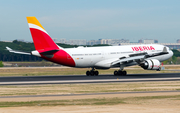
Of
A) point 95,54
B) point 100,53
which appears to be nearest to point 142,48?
point 100,53

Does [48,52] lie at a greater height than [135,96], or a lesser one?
greater

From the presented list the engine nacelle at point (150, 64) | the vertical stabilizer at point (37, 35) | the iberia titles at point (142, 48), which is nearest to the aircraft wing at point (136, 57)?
the iberia titles at point (142, 48)

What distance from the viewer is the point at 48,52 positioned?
5641cm

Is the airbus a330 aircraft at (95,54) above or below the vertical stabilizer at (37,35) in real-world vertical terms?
below

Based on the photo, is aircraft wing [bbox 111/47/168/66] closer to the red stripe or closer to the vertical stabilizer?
the red stripe

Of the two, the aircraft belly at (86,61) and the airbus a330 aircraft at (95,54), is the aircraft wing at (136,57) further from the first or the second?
the aircraft belly at (86,61)

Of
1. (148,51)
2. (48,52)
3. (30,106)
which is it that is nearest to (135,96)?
(30,106)

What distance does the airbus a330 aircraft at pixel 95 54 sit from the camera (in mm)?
56906

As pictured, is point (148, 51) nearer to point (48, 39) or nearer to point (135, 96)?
point (48, 39)

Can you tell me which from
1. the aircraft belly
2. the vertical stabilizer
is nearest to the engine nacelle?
the aircraft belly

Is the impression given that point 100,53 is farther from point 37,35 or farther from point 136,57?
point 37,35

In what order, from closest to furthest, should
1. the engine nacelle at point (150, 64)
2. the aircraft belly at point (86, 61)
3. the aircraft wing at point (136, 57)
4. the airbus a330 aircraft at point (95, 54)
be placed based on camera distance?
the airbus a330 aircraft at point (95, 54)
the engine nacelle at point (150, 64)
the aircraft belly at point (86, 61)
the aircraft wing at point (136, 57)

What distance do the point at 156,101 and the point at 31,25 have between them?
34975 millimetres

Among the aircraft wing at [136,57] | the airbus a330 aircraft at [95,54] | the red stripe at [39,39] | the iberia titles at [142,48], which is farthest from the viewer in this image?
the iberia titles at [142,48]
